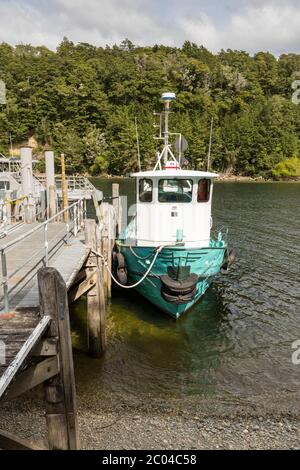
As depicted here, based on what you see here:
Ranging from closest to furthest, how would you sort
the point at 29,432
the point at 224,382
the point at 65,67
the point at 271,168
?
1. the point at 29,432
2. the point at 224,382
3. the point at 271,168
4. the point at 65,67

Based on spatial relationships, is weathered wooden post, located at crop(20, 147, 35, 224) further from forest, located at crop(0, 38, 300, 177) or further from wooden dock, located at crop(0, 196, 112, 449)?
forest, located at crop(0, 38, 300, 177)

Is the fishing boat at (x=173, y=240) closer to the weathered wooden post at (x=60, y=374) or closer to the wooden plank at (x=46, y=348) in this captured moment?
the weathered wooden post at (x=60, y=374)

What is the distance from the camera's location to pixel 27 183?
1662cm

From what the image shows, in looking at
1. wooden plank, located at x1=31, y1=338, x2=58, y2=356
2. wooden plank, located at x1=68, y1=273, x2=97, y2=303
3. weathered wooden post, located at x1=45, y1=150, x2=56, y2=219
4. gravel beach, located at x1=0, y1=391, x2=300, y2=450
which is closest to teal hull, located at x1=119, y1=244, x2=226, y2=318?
wooden plank, located at x1=68, y1=273, x2=97, y2=303

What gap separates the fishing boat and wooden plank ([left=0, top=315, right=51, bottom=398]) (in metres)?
6.70

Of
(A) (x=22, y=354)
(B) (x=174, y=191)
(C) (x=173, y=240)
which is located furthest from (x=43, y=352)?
(B) (x=174, y=191)

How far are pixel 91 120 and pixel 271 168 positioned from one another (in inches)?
2041

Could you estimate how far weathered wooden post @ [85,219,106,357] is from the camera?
989 centimetres

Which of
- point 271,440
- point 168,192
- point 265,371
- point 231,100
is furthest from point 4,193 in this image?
point 231,100

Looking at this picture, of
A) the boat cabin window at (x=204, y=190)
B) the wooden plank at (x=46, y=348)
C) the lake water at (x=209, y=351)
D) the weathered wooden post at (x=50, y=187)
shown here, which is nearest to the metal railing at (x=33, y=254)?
the weathered wooden post at (x=50, y=187)

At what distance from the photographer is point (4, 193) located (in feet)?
61.2

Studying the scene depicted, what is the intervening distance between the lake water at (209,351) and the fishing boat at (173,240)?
1.10 metres

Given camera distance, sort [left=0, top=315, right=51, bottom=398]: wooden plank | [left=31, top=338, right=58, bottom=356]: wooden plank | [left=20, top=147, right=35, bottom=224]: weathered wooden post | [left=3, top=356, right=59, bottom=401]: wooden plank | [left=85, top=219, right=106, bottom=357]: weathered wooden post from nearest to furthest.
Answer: [left=0, top=315, right=51, bottom=398]: wooden plank < [left=3, top=356, right=59, bottom=401]: wooden plank < [left=31, top=338, right=58, bottom=356]: wooden plank < [left=85, top=219, right=106, bottom=357]: weathered wooden post < [left=20, top=147, right=35, bottom=224]: weathered wooden post

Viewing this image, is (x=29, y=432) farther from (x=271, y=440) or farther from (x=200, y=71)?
(x=200, y=71)
